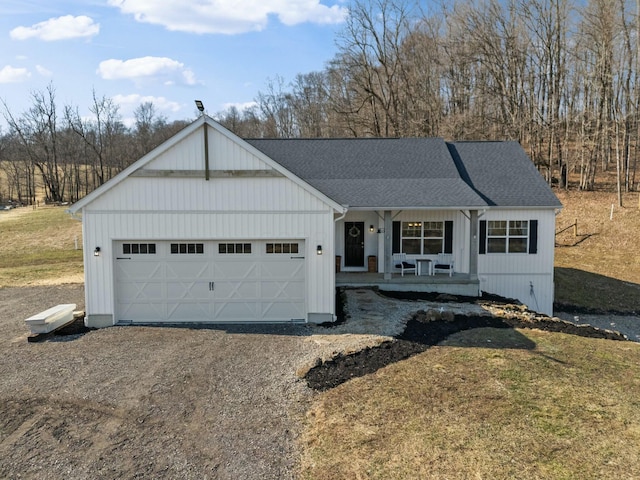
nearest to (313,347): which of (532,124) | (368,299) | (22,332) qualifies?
(368,299)

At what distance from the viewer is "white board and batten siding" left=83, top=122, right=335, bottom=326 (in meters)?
11.4

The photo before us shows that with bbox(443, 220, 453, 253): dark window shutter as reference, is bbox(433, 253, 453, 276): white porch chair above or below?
below

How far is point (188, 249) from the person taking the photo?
11.9 meters

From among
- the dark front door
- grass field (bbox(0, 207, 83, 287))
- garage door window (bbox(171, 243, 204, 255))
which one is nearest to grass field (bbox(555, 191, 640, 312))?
the dark front door

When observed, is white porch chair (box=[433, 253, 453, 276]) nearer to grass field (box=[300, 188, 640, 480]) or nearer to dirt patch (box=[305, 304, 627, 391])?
dirt patch (box=[305, 304, 627, 391])

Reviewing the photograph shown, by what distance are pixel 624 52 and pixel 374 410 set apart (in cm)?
3523

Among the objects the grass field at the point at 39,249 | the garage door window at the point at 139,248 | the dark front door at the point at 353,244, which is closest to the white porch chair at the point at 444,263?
the dark front door at the point at 353,244

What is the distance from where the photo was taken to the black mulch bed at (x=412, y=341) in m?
8.38

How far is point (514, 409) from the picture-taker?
22.9ft

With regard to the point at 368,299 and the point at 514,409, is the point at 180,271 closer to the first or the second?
the point at 368,299

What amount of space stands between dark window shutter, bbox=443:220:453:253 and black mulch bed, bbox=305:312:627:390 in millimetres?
4485

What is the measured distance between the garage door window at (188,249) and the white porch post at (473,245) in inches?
350

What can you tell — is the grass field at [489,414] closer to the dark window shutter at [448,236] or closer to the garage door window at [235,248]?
the garage door window at [235,248]

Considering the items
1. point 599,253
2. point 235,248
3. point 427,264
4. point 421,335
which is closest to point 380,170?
point 427,264
